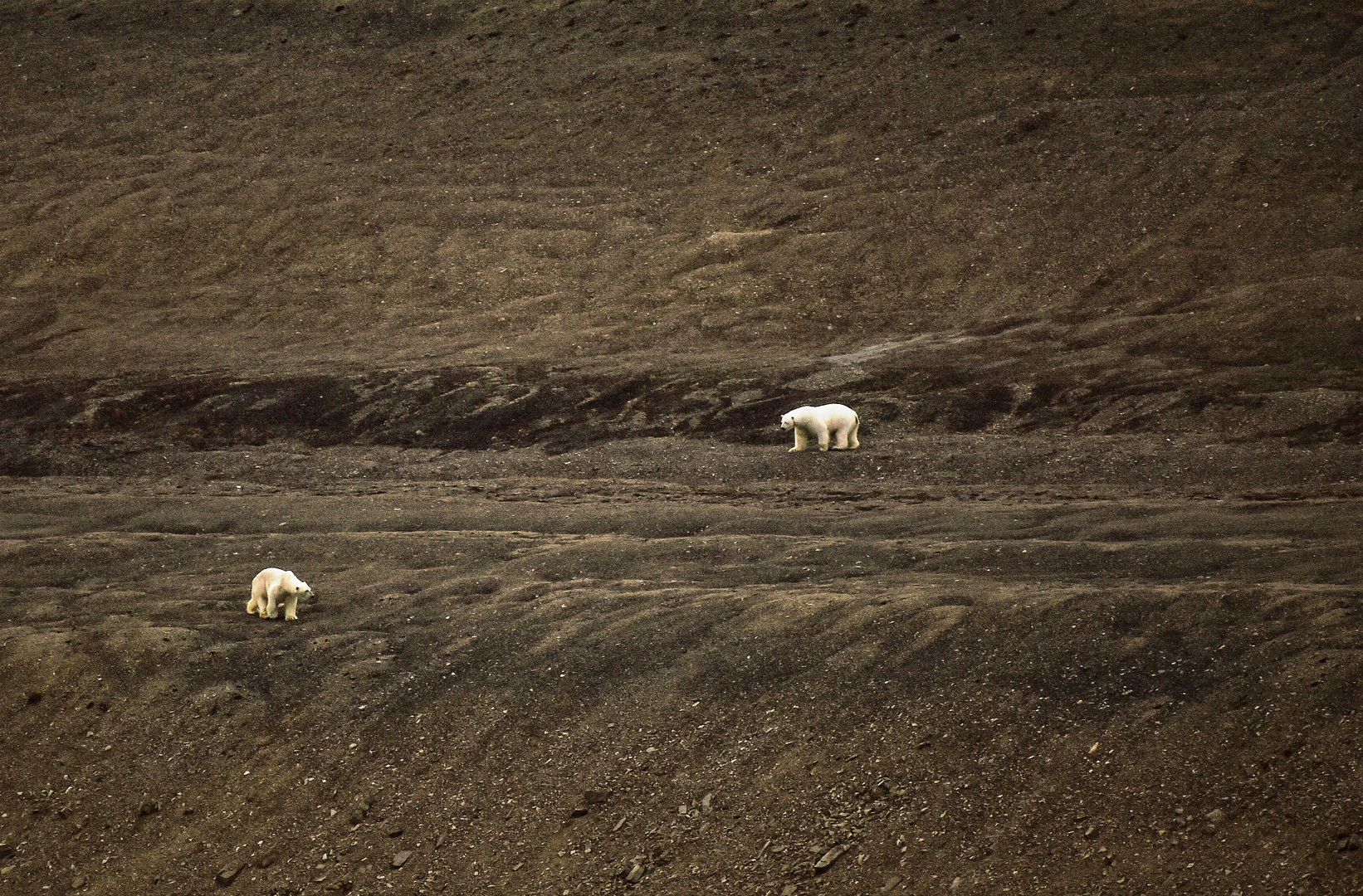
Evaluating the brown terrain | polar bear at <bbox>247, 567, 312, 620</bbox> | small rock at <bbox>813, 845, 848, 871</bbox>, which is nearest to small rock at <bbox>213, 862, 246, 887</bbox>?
the brown terrain

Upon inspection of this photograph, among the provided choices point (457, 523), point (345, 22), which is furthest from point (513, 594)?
point (345, 22)

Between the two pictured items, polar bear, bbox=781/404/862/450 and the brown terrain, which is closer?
the brown terrain

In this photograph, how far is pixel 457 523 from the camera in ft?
39.1

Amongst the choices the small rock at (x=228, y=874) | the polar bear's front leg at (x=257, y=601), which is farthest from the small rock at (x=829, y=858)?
the polar bear's front leg at (x=257, y=601)

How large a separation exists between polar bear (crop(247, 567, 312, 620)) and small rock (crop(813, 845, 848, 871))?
4.79 meters

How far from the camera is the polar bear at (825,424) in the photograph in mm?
14109

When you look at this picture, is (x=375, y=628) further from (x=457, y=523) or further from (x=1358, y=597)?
(x=1358, y=597)

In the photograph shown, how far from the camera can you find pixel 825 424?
14.1 metres

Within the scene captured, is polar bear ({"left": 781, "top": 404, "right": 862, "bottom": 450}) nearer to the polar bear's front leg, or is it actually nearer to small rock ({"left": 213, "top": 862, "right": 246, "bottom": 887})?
the polar bear's front leg

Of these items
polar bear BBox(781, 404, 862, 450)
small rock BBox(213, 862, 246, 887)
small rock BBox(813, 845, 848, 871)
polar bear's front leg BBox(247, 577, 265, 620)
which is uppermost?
polar bear BBox(781, 404, 862, 450)

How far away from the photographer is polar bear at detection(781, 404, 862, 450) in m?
14.1

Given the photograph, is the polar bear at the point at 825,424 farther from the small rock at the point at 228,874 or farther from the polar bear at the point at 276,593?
the small rock at the point at 228,874

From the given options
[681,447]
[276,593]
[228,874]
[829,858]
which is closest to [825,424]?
[681,447]

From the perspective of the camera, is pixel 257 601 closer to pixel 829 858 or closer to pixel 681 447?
pixel 829 858
